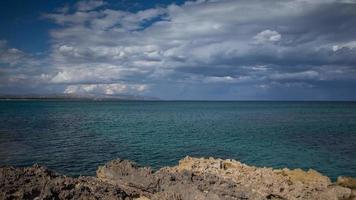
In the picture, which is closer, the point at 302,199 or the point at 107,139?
the point at 302,199

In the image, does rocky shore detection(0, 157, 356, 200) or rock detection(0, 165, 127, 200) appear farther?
rocky shore detection(0, 157, 356, 200)

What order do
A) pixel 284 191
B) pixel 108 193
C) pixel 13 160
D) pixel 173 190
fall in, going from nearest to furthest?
pixel 108 193
pixel 173 190
pixel 284 191
pixel 13 160

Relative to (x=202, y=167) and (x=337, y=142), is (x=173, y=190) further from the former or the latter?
(x=337, y=142)

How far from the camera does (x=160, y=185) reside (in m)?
12.7

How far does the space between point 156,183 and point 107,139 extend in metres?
34.3

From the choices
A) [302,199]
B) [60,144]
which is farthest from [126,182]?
[60,144]

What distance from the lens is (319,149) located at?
3966 cm

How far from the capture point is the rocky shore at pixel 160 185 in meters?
10.1

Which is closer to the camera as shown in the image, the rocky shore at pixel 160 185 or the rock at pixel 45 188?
the rock at pixel 45 188

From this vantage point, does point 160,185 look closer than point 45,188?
No

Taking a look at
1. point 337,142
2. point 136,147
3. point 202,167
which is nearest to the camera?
point 202,167

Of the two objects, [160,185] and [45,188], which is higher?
[45,188]

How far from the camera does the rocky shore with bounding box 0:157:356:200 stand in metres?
10.1

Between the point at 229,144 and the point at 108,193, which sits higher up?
the point at 108,193
